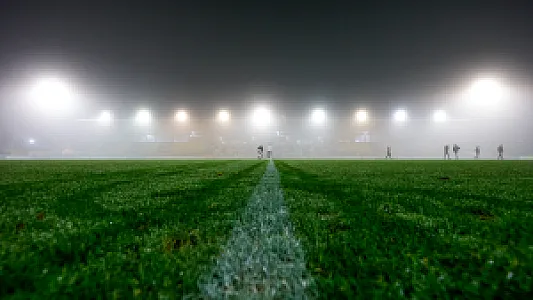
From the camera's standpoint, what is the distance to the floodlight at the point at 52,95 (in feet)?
104

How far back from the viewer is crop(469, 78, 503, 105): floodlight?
3016 centimetres

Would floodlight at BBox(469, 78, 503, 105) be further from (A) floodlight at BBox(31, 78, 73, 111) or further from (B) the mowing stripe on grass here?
(A) floodlight at BBox(31, 78, 73, 111)

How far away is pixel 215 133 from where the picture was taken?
108ft

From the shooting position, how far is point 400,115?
31.5 metres

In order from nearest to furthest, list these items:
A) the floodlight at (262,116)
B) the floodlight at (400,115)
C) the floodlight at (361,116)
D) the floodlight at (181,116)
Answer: the floodlight at (400,115)
the floodlight at (361,116)
the floodlight at (262,116)
the floodlight at (181,116)

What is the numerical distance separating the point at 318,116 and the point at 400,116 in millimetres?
9913

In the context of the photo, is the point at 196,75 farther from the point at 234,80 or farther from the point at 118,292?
the point at 118,292

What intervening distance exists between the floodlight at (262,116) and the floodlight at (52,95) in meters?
23.1

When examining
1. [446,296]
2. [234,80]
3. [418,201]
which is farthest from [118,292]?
[234,80]

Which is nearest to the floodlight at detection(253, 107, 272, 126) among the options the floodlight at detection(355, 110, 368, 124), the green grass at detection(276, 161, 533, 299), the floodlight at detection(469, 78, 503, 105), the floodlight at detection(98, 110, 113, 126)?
the floodlight at detection(355, 110, 368, 124)

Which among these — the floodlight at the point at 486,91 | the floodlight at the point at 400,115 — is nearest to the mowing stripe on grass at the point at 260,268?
the floodlight at the point at 400,115

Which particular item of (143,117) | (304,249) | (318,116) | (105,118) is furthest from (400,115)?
(105,118)

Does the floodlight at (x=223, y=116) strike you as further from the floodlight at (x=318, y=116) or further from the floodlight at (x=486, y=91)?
the floodlight at (x=486, y=91)

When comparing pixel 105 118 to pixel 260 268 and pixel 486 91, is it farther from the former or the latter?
pixel 486 91
